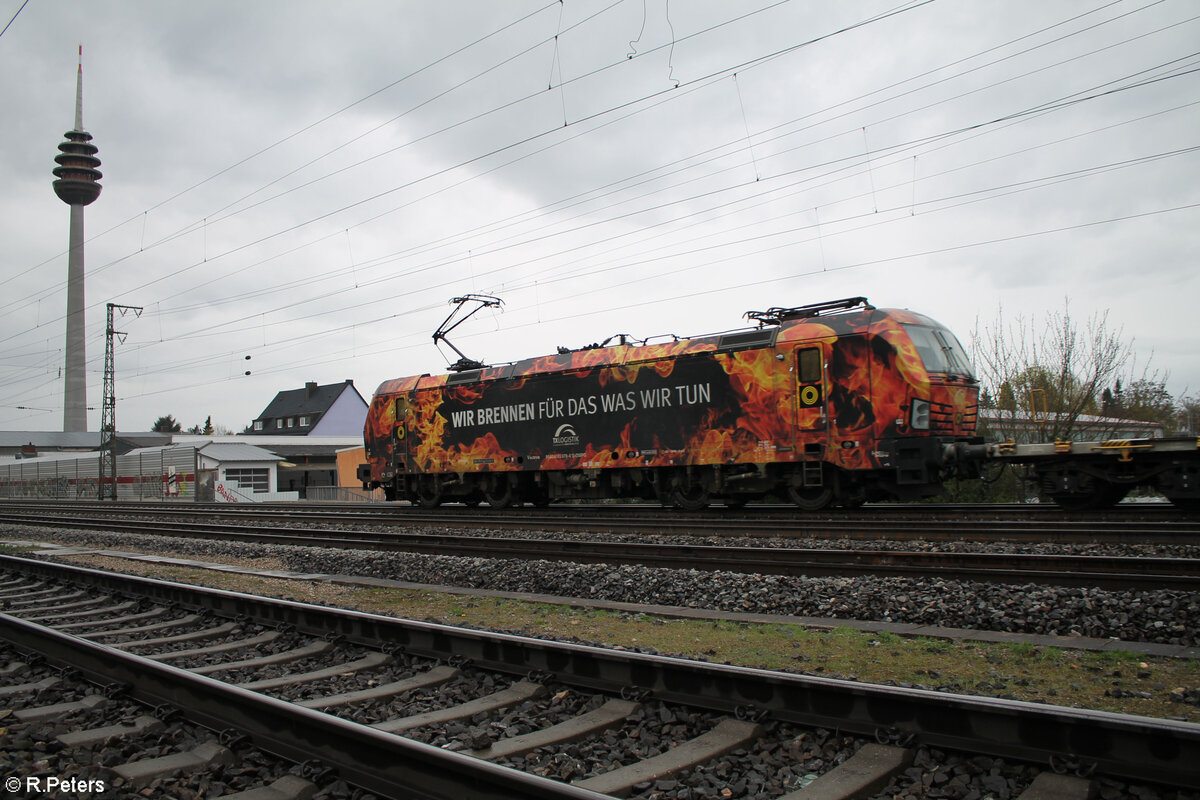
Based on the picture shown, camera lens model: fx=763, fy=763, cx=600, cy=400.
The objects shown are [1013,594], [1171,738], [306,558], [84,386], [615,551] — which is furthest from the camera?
[84,386]

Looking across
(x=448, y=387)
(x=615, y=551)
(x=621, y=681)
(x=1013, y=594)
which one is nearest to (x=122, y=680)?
(x=621, y=681)

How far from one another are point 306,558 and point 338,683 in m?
7.42

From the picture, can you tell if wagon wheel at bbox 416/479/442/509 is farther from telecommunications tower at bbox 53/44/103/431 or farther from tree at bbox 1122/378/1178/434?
telecommunications tower at bbox 53/44/103/431

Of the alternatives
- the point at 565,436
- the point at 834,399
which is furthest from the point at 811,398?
the point at 565,436

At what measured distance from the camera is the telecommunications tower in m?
98.0

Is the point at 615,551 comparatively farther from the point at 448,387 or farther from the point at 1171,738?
the point at 448,387

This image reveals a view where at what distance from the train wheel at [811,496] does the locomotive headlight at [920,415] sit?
81.6 inches

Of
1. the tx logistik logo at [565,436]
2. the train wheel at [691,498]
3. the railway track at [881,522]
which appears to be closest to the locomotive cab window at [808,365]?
the railway track at [881,522]

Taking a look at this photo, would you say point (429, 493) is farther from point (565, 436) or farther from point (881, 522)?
point (881, 522)

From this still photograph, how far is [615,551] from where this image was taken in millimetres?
9891

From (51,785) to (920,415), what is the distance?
1222cm

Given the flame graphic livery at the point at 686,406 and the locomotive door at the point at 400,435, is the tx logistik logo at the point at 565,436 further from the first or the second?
the locomotive door at the point at 400,435

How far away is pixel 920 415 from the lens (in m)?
12.7

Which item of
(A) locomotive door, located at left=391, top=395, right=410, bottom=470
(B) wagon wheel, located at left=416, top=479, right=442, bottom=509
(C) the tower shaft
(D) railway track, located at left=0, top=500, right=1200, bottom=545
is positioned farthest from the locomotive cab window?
(C) the tower shaft
